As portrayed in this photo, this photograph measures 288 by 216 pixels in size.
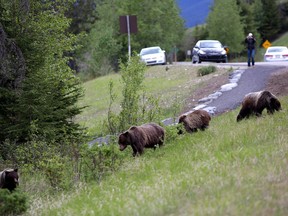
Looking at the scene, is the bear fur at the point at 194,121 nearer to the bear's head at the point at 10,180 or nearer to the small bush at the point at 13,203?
the bear's head at the point at 10,180

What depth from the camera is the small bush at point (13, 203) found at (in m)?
8.32

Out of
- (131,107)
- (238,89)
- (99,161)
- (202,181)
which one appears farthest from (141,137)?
(238,89)

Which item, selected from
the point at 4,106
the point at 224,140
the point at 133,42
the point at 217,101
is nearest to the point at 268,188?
the point at 224,140

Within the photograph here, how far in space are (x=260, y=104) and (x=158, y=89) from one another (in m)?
17.8

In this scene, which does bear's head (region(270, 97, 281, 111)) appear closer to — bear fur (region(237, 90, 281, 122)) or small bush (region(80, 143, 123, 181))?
bear fur (region(237, 90, 281, 122))

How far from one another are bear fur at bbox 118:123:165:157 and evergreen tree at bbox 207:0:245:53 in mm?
66028

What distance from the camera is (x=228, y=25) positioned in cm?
7744

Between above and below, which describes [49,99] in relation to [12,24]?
below

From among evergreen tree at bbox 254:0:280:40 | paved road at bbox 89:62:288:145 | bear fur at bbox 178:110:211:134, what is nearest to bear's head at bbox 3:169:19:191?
bear fur at bbox 178:110:211:134

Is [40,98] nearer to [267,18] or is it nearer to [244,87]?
[244,87]

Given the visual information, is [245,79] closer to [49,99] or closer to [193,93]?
[193,93]

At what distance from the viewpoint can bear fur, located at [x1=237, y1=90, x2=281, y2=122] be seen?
13.4m

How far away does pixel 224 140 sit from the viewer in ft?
35.6

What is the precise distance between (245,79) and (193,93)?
2.52 m
